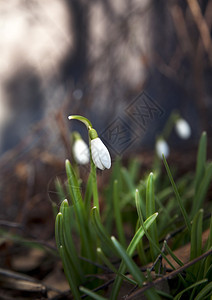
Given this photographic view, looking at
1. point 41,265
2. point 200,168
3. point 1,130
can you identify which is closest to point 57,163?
point 41,265

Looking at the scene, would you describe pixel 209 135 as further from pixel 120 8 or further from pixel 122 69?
pixel 120 8

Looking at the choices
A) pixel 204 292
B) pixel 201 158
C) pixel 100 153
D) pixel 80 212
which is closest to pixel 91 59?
pixel 201 158

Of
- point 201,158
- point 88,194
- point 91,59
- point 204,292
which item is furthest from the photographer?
point 91,59

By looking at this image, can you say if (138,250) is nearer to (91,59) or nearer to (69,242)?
(69,242)

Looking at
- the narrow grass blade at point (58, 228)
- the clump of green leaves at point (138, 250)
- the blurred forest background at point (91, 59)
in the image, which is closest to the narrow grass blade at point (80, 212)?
the clump of green leaves at point (138, 250)

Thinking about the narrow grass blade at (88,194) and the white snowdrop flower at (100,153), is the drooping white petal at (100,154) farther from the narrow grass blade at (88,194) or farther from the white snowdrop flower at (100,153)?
the narrow grass blade at (88,194)

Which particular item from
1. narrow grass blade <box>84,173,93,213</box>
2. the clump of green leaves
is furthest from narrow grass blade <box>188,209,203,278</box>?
narrow grass blade <box>84,173,93,213</box>

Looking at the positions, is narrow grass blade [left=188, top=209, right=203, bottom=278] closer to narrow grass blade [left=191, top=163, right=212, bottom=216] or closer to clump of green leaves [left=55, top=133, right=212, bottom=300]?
clump of green leaves [left=55, top=133, right=212, bottom=300]
